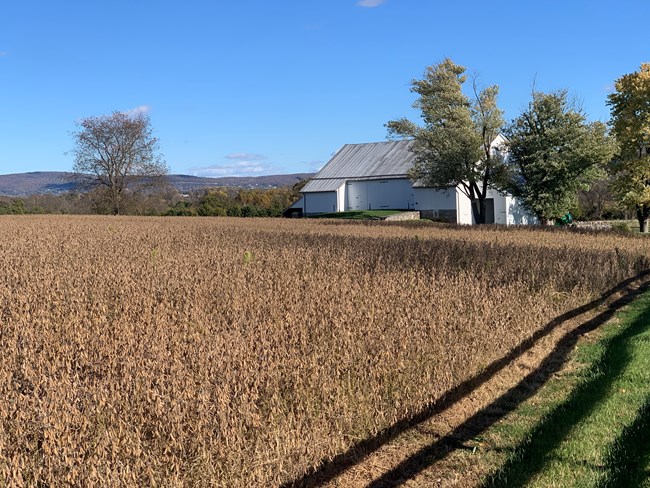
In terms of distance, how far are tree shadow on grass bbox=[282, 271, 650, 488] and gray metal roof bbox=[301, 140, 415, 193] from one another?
46.8m

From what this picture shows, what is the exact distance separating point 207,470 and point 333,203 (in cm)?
5318

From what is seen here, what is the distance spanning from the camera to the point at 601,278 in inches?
456

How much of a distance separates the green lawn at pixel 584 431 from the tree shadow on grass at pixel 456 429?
0.16 meters

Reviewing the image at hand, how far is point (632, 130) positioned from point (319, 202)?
32.0m

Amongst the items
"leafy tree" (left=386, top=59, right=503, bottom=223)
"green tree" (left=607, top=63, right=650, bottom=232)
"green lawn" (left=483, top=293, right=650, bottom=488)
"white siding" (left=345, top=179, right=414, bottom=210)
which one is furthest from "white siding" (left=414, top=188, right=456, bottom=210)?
"green lawn" (left=483, top=293, right=650, bottom=488)

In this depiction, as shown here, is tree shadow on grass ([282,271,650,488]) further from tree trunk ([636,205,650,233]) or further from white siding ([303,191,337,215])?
white siding ([303,191,337,215])

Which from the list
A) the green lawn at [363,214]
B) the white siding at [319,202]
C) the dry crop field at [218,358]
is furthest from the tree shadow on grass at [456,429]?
the white siding at [319,202]

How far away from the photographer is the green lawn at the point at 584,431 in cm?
428

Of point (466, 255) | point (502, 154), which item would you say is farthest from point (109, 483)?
point (502, 154)

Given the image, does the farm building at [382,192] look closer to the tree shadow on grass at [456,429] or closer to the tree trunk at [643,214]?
the tree trunk at [643,214]

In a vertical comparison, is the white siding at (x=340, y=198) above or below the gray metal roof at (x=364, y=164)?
below

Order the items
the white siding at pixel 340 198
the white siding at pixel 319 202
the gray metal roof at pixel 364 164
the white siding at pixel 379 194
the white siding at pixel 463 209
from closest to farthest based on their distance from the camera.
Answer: the white siding at pixel 463 209 → the white siding at pixel 379 194 → the gray metal roof at pixel 364 164 → the white siding at pixel 340 198 → the white siding at pixel 319 202

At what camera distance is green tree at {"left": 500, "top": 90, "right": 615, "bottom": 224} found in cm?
3203

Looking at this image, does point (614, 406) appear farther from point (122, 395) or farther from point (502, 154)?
point (502, 154)
